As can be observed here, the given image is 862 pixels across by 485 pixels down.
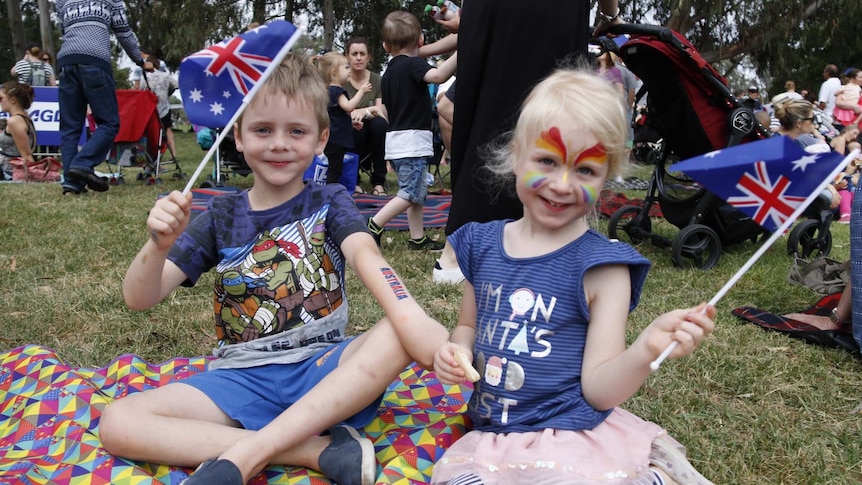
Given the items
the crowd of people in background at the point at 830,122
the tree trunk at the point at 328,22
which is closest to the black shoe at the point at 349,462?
the crowd of people in background at the point at 830,122

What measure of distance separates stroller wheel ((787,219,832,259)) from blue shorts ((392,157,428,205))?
2488 mm

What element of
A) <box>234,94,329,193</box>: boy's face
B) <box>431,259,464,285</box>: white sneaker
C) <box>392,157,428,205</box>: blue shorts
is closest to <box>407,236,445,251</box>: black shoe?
<box>392,157,428,205</box>: blue shorts

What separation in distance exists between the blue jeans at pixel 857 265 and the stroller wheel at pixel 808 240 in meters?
2.04

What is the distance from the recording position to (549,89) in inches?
68.1

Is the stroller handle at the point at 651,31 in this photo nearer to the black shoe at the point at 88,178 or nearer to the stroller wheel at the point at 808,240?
the stroller wheel at the point at 808,240

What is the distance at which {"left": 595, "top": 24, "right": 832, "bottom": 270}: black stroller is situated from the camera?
416 cm

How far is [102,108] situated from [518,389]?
6.26 metres

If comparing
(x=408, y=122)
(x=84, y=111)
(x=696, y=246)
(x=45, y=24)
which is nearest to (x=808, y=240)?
(x=696, y=246)

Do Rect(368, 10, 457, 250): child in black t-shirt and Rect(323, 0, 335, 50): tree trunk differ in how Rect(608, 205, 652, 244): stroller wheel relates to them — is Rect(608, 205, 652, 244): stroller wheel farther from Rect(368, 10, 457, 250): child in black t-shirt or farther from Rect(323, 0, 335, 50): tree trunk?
Rect(323, 0, 335, 50): tree trunk

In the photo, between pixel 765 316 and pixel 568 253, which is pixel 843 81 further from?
pixel 568 253

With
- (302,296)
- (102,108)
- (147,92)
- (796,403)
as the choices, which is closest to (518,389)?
(302,296)

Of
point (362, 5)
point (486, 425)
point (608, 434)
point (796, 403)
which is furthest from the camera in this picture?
point (362, 5)

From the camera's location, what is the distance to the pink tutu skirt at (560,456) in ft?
4.97

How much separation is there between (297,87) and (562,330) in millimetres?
990
